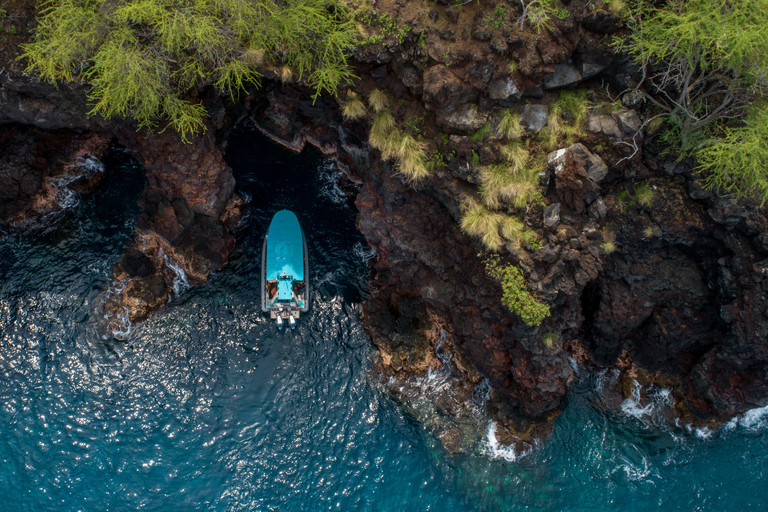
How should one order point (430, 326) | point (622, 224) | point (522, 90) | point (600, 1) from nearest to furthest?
point (600, 1)
point (522, 90)
point (622, 224)
point (430, 326)

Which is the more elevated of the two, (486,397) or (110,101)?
(110,101)

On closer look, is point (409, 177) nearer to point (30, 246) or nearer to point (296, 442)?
point (296, 442)

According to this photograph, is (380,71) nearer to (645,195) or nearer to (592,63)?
(592,63)

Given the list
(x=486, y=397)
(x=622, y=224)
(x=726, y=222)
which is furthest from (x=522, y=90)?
(x=486, y=397)

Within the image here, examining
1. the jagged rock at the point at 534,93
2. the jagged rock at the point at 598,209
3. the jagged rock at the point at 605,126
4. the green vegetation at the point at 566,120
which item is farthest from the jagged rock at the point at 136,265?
the jagged rock at the point at 605,126

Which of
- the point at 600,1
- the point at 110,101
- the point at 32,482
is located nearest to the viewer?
the point at 600,1

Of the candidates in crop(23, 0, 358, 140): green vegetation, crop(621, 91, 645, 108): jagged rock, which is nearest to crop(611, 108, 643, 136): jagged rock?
crop(621, 91, 645, 108): jagged rock

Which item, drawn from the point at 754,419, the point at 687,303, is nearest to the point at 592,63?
the point at 687,303
